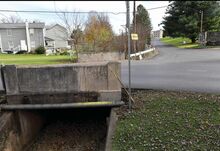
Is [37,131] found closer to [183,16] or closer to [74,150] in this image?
[74,150]

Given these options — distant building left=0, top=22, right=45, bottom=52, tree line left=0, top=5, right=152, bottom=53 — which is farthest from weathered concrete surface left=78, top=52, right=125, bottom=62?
distant building left=0, top=22, right=45, bottom=52

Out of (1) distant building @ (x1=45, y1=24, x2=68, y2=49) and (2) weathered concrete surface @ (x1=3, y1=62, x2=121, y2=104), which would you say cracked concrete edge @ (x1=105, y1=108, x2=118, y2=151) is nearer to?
(2) weathered concrete surface @ (x1=3, y1=62, x2=121, y2=104)

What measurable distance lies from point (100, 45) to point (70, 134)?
49.5ft

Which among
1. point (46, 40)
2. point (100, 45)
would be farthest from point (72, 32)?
point (46, 40)

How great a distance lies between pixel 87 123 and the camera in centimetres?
1004

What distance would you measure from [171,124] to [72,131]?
4.33 meters

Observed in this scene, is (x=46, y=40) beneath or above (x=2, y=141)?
above

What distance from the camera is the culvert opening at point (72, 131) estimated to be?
8.30 meters

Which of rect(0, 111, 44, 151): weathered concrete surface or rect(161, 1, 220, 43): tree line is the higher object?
rect(161, 1, 220, 43): tree line

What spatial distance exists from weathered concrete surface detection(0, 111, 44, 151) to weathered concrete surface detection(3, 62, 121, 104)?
583 mm

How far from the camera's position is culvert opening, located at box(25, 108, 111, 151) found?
8.30m

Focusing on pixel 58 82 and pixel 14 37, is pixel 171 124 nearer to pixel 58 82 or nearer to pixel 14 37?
pixel 58 82

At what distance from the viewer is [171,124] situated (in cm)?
648

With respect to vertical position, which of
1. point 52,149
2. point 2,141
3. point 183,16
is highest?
point 183,16
